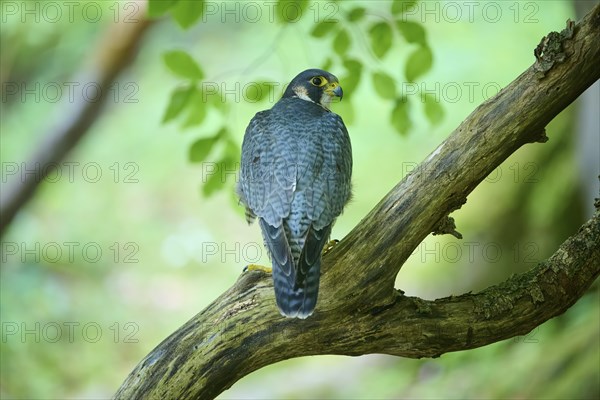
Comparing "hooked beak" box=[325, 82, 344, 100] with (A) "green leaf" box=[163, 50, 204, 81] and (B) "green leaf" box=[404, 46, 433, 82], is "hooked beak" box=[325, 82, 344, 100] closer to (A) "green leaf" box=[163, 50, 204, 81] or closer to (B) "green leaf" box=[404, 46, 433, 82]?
(B) "green leaf" box=[404, 46, 433, 82]

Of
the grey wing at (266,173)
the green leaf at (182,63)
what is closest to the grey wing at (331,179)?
the grey wing at (266,173)

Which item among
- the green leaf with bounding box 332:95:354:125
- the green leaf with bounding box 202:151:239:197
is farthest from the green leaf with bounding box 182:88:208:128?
the green leaf with bounding box 332:95:354:125

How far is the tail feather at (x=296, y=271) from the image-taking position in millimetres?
2932

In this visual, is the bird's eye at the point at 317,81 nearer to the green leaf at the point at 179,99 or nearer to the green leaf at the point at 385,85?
the green leaf at the point at 385,85

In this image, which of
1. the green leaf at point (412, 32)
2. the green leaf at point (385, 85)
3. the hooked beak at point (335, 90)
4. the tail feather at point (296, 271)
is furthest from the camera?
the hooked beak at point (335, 90)

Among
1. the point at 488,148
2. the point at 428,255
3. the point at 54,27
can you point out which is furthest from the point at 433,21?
the point at 488,148

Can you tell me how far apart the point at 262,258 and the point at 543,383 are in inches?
139

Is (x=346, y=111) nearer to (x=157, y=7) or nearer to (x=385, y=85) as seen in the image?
(x=385, y=85)

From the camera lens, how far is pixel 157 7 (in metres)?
3.49

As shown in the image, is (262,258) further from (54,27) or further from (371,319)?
(371,319)

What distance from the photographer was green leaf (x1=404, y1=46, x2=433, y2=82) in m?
3.81

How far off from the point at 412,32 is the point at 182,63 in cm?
123

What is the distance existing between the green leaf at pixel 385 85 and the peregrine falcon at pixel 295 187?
356 millimetres

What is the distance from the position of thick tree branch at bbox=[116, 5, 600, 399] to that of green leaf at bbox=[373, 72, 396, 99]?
91 cm
